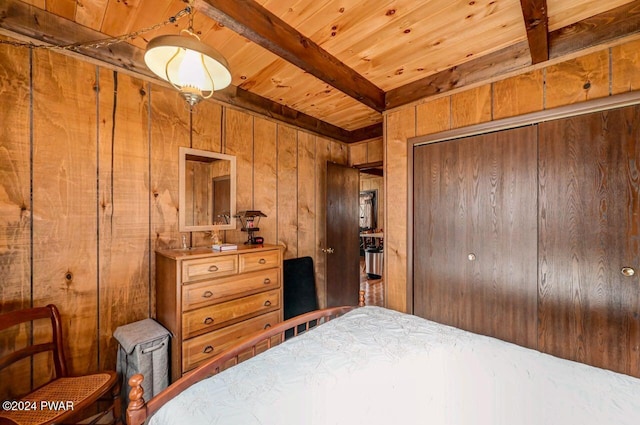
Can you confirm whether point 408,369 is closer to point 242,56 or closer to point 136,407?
point 136,407

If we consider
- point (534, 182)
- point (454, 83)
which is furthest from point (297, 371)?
point (454, 83)

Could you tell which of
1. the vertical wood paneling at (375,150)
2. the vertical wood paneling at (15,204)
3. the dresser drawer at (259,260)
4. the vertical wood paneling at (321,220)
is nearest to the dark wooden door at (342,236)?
the vertical wood paneling at (321,220)

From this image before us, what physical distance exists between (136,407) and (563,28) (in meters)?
3.15

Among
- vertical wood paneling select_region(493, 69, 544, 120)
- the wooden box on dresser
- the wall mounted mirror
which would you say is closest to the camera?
the wooden box on dresser

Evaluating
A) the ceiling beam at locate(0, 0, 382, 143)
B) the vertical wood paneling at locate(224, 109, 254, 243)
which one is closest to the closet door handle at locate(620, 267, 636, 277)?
the vertical wood paneling at locate(224, 109, 254, 243)

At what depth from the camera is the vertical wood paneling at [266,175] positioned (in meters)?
2.84

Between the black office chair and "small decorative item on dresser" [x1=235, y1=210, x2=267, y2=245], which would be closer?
"small decorative item on dresser" [x1=235, y1=210, x2=267, y2=245]

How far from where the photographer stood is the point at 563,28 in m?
1.85

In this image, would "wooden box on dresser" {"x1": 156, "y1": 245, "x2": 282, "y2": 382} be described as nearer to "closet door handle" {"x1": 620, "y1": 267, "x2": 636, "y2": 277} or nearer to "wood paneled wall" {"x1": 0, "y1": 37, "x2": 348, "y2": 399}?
"wood paneled wall" {"x1": 0, "y1": 37, "x2": 348, "y2": 399}

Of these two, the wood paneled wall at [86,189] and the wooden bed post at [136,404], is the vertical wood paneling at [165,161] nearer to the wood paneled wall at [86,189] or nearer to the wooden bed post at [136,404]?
the wood paneled wall at [86,189]

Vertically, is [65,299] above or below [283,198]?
below

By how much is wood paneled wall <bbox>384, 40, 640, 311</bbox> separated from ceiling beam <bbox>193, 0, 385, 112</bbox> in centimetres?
60

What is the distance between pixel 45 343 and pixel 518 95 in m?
3.61

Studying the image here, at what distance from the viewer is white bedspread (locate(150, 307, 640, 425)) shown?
908 millimetres
